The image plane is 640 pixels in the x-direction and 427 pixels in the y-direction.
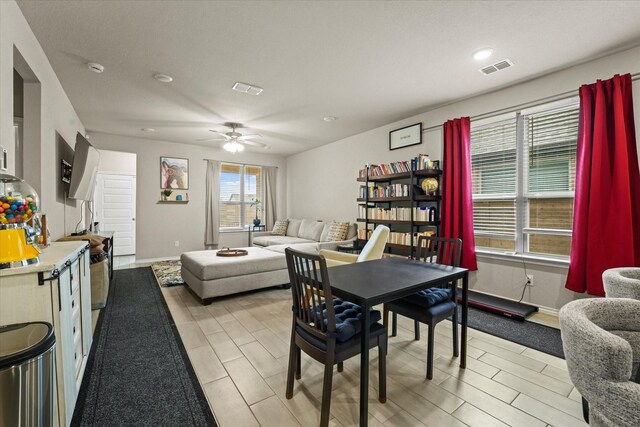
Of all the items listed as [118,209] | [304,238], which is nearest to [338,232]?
[304,238]

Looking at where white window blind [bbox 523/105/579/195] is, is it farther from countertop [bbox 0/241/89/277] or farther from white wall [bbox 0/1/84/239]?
white wall [bbox 0/1/84/239]

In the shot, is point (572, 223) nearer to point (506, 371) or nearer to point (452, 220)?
point (452, 220)

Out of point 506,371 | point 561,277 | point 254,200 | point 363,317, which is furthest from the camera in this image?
point 254,200

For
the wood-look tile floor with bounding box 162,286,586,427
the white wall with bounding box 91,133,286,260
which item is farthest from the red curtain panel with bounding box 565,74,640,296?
the white wall with bounding box 91,133,286,260

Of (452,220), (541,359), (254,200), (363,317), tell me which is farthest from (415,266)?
(254,200)

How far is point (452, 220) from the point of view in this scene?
3877 millimetres

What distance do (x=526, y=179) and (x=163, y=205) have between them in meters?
6.48

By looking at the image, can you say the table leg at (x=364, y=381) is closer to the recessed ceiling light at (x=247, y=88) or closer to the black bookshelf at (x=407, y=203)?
the black bookshelf at (x=407, y=203)

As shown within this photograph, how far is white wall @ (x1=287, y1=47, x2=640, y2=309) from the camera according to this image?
9.62 feet

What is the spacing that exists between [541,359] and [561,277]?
1.25 meters

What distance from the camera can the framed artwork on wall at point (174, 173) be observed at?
6152 millimetres

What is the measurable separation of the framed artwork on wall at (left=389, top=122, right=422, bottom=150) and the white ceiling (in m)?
0.41

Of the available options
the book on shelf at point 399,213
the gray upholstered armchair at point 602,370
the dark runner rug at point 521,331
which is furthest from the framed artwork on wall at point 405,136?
the gray upholstered armchair at point 602,370

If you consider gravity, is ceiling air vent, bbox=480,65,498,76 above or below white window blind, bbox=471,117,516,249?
above
